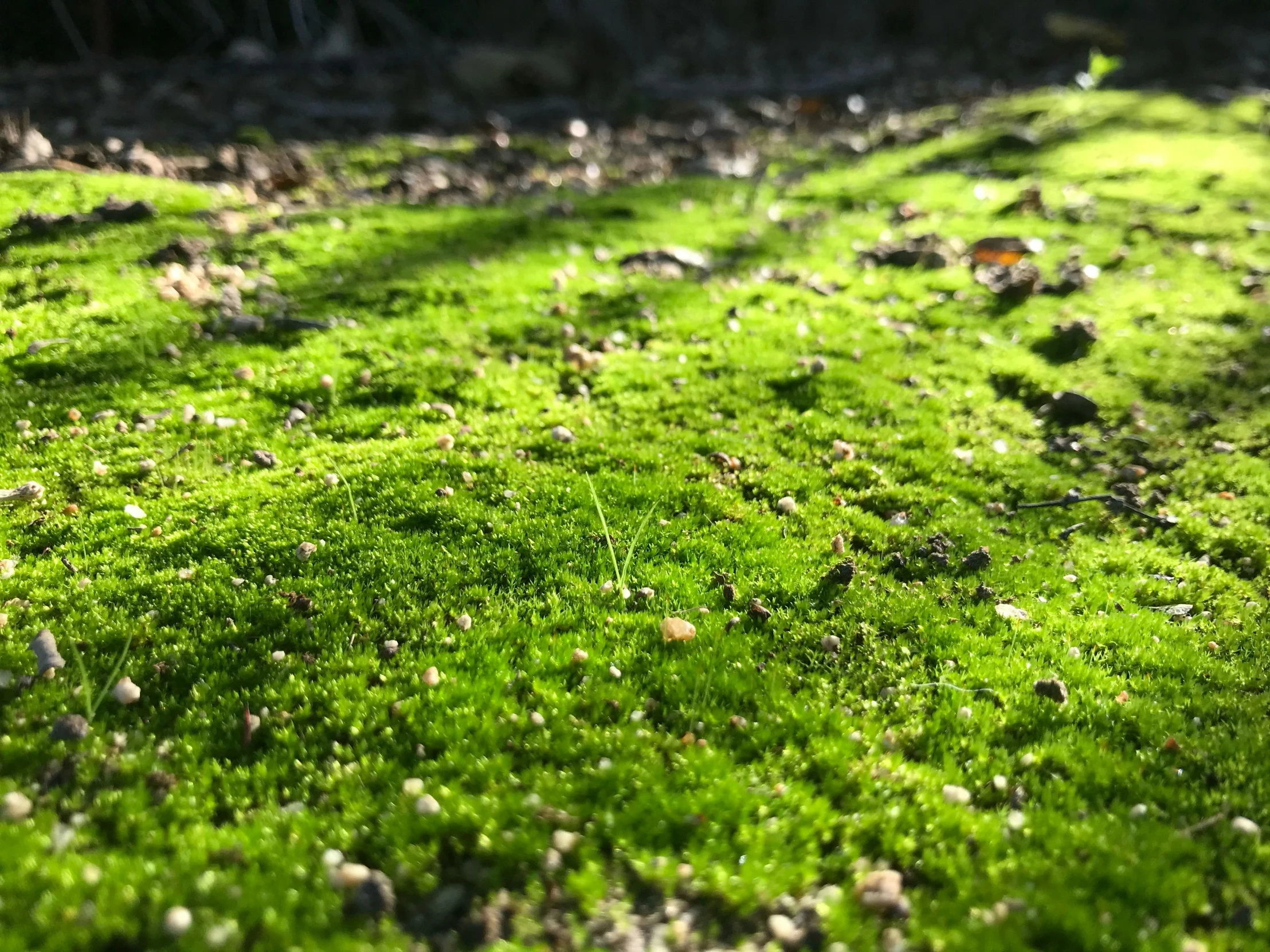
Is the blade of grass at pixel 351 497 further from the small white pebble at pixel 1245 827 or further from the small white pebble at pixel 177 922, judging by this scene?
the small white pebble at pixel 1245 827

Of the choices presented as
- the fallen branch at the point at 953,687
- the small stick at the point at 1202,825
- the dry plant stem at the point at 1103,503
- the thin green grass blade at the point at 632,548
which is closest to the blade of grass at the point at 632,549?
the thin green grass blade at the point at 632,548

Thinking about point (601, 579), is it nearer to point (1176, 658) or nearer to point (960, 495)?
point (960, 495)

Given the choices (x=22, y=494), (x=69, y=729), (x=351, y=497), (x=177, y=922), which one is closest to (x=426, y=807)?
(x=177, y=922)

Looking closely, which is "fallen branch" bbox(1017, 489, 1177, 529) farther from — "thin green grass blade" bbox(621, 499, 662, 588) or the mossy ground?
"thin green grass blade" bbox(621, 499, 662, 588)

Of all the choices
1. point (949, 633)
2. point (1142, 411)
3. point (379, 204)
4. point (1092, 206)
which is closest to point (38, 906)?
point (949, 633)

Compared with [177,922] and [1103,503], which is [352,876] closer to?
[177,922]

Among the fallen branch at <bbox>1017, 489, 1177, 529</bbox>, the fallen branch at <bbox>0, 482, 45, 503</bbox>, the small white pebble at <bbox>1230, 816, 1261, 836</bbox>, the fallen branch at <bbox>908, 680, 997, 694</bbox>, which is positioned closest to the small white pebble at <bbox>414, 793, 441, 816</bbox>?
the fallen branch at <bbox>908, 680, 997, 694</bbox>

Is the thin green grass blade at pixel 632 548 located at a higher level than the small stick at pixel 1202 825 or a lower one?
higher
